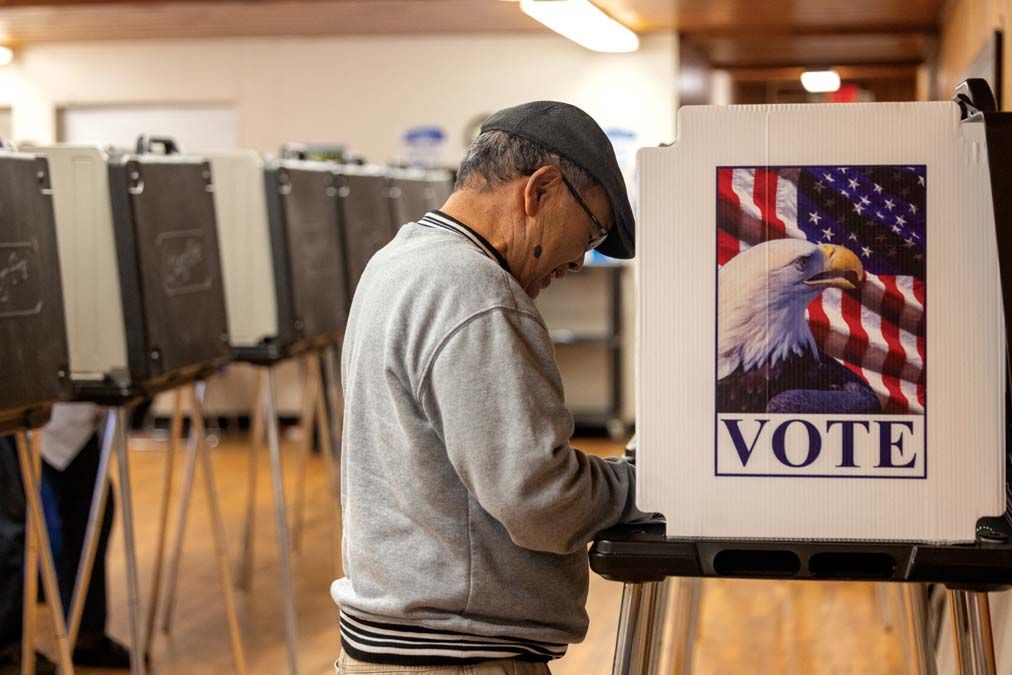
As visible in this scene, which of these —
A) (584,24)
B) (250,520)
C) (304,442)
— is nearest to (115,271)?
(250,520)

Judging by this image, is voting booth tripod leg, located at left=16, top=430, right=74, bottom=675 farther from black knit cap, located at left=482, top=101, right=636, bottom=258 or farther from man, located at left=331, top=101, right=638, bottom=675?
black knit cap, located at left=482, top=101, right=636, bottom=258

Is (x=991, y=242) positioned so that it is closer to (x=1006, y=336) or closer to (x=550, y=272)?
(x=1006, y=336)

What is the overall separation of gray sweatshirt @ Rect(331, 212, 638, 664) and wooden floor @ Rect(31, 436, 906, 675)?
231cm

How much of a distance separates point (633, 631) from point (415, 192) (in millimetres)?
4223

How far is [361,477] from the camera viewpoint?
1441mm

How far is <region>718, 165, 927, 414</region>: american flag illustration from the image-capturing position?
4.26 ft

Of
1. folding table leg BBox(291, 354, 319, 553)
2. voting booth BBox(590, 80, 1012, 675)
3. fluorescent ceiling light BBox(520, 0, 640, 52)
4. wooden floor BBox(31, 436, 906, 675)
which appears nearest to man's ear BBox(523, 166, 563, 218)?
voting booth BBox(590, 80, 1012, 675)

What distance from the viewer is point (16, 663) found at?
3.71m

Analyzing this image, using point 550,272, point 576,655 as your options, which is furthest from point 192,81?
point 550,272

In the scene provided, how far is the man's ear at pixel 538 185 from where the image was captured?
1.39 meters

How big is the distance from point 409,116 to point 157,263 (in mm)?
5144

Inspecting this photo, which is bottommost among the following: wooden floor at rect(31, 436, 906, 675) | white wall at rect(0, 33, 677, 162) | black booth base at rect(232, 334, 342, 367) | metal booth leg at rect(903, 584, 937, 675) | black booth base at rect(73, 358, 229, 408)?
wooden floor at rect(31, 436, 906, 675)

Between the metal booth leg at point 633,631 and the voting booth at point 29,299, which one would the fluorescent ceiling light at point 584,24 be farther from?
the metal booth leg at point 633,631

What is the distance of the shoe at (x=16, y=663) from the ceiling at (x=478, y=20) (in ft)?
11.4
